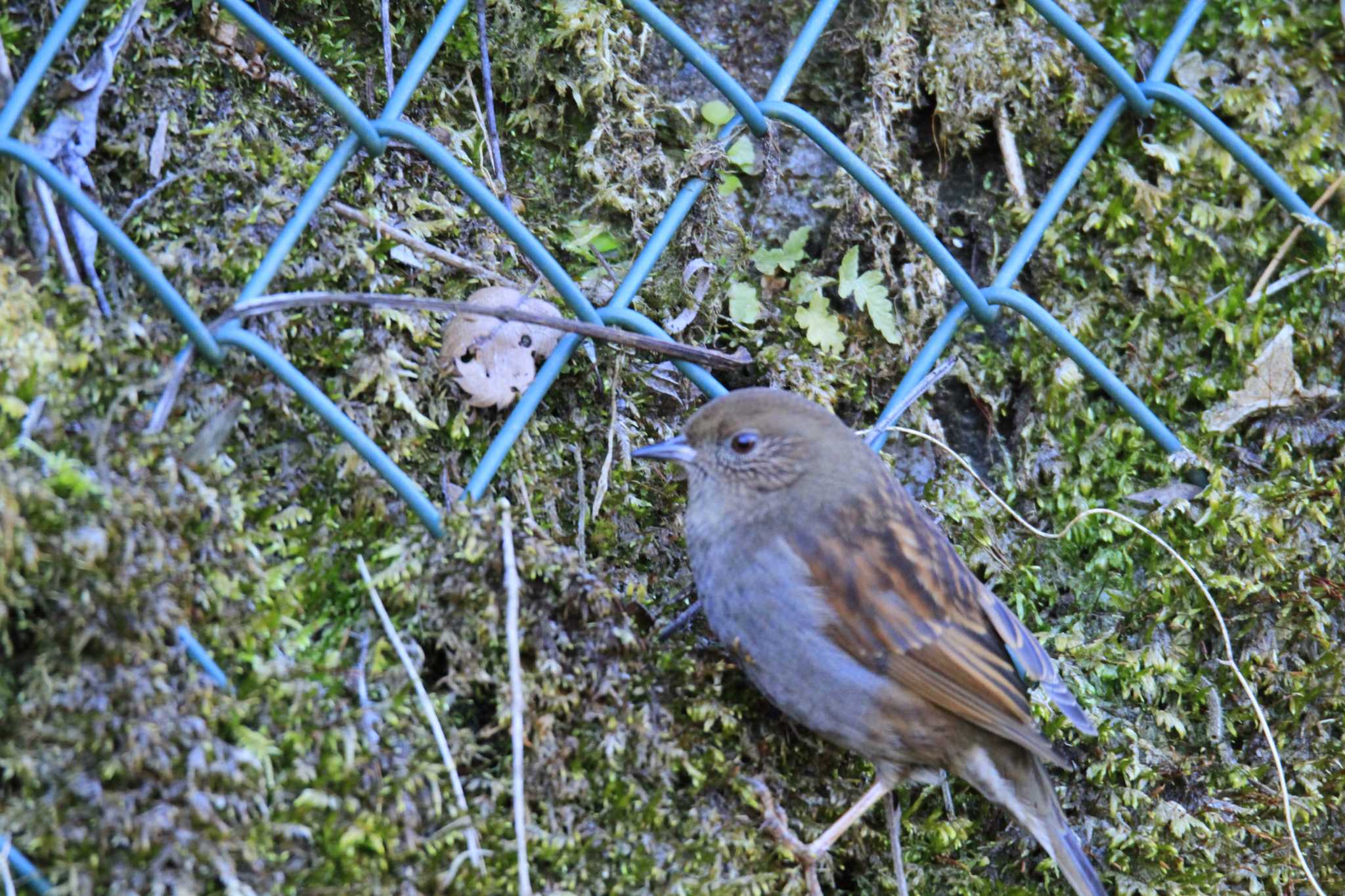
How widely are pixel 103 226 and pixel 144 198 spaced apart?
Answer: 1.38 feet

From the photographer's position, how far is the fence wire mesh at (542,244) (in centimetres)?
279

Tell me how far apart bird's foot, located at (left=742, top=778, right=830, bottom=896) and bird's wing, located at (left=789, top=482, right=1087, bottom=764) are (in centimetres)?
Result: 45

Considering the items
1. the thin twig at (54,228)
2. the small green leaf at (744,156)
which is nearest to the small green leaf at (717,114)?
the small green leaf at (744,156)

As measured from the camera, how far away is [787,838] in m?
3.06

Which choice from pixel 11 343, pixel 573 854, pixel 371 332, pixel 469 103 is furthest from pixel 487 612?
pixel 469 103

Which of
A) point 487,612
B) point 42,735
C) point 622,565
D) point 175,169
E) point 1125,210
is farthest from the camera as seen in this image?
point 1125,210

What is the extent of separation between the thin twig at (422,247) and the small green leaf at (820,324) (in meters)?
0.88

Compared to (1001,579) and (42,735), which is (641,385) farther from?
(42,735)

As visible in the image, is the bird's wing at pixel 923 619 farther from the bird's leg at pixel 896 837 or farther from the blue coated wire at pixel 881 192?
the blue coated wire at pixel 881 192

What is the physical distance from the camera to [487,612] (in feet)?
9.50

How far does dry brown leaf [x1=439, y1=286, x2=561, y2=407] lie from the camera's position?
3367mm

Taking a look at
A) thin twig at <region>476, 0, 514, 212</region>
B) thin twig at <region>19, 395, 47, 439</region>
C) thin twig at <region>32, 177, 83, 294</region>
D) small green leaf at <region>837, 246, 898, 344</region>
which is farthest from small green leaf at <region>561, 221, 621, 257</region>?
thin twig at <region>19, 395, 47, 439</region>

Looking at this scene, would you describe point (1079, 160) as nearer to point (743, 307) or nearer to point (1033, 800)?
point (743, 307)

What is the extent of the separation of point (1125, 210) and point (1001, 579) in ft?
4.20
